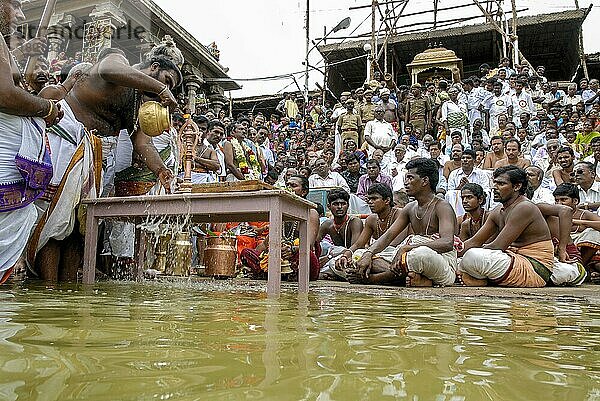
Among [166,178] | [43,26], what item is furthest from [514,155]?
[43,26]

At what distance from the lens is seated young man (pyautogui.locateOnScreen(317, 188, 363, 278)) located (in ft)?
20.7

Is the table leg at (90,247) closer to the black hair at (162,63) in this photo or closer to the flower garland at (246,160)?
the black hair at (162,63)

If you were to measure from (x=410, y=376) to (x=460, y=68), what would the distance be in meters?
17.0

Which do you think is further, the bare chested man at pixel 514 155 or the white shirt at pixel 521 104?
the white shirt at pixel 521 104

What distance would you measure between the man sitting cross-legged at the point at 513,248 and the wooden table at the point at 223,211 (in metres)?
1.73

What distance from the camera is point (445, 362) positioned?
111cm

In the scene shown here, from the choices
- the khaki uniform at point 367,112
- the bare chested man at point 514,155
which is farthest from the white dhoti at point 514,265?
the khaki uniform at point 367,112

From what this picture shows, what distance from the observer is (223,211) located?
3336mm

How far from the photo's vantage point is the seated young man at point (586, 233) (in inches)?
239

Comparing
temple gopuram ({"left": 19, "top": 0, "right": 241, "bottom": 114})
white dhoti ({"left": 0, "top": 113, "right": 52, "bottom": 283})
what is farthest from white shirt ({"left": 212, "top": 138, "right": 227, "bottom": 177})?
temple gopuram ({"left": 19, "top": 0, "right": 241, "bottom": 114})

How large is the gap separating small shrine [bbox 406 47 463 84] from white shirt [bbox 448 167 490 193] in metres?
8.49

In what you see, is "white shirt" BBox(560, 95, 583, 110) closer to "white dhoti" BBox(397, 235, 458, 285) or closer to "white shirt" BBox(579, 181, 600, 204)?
"white shirt" BBox(579, 181, 600, 204)

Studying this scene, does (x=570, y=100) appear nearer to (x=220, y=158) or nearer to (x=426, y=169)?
(x=220, y=158)

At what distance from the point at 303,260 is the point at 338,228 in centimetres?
282
